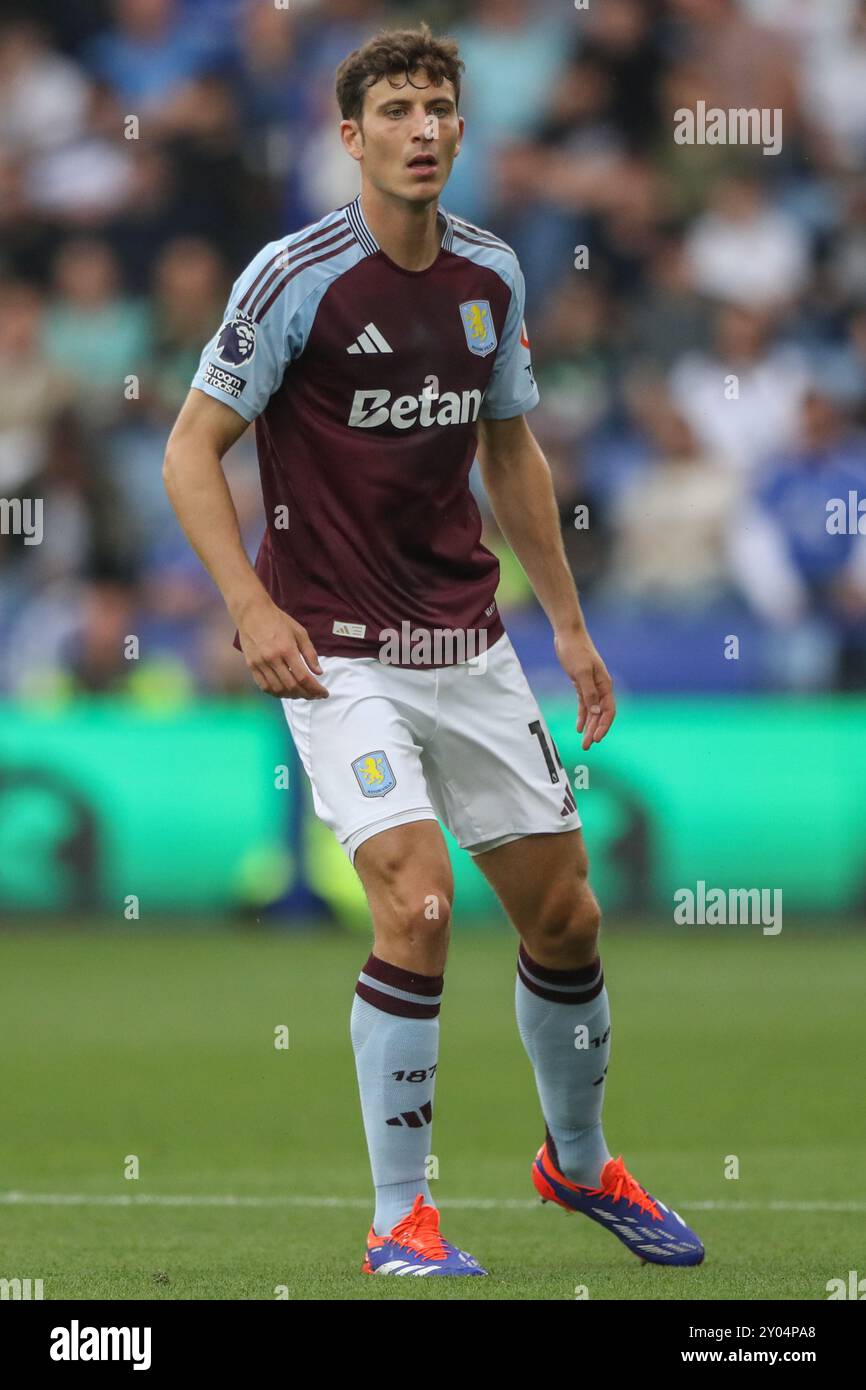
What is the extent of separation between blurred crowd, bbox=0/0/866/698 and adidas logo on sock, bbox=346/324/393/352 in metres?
6.56

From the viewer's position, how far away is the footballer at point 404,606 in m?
4.71

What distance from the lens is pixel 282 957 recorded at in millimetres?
10359

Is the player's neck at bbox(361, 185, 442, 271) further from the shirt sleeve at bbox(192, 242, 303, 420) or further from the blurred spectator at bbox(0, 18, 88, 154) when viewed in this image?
the blurred spectator at bbox(0, 18, 88, 154)

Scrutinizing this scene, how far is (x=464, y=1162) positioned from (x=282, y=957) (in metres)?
4.02

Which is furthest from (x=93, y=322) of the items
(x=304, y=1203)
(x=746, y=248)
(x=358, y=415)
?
(x=358, y=415)

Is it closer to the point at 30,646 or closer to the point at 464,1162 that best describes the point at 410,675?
the point at 464,1162

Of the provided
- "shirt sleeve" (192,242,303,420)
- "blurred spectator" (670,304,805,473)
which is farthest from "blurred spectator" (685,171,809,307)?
"shirt sleeve" (192,242,303,420)

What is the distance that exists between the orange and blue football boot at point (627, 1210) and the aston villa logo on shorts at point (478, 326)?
1798mm

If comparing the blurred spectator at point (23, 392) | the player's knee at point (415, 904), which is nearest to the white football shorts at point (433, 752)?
the player's knee at point (415, 904)

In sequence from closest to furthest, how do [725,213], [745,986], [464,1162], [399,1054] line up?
[399,1054], [464,1162], [745,986], [725,213]

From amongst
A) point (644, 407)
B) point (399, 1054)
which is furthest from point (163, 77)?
point (399, 1054)

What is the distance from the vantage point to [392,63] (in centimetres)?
480

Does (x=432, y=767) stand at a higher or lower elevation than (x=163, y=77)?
lower

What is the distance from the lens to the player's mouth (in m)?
4.79
